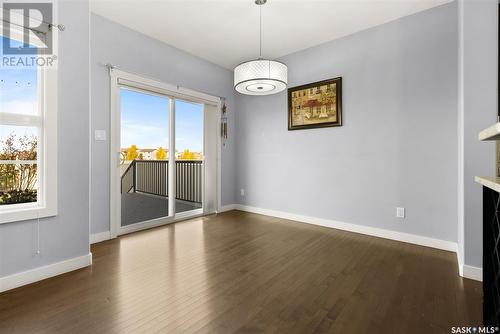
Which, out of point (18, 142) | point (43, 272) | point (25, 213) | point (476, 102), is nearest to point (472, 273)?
point (476, 102)

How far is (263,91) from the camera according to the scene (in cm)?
299

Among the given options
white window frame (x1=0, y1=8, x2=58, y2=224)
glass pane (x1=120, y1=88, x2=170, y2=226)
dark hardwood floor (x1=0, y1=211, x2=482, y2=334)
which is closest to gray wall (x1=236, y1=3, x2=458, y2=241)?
dark hardwood floor (x1=0, y1=211, x2=482, y2=334)

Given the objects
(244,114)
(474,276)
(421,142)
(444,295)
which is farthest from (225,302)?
(244,114)

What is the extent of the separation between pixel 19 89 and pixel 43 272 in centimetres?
160

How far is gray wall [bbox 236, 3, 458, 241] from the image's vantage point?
2789 mm

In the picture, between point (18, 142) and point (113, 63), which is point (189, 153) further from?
point (18, 142)

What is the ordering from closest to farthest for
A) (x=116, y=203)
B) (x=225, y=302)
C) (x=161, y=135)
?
(x=225, y=302), (x=116, y=203), (x=161, y=135)

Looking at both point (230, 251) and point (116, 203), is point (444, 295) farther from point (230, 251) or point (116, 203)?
point (116, 203)

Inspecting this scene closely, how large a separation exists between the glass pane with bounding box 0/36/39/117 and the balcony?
2.41 meters

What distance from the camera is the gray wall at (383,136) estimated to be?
2789mm

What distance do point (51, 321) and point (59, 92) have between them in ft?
6.10

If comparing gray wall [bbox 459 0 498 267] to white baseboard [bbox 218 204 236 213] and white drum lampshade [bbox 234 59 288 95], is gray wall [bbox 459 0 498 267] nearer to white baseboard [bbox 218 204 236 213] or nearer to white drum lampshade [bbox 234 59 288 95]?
white drum lampshade [bbox 234 59 288 95]

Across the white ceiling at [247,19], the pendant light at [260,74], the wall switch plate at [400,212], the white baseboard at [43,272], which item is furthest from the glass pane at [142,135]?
the wall switch plate at [400,212]

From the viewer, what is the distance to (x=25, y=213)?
195 cm
